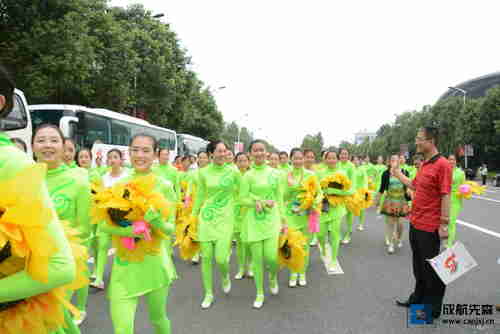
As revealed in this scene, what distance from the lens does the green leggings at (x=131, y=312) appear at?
9.03 ft

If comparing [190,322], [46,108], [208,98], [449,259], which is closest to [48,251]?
[190,322]

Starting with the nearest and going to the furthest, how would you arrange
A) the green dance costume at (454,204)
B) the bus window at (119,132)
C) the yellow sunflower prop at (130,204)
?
the yellow sunflower prop at (130,204) → the green dance costume at (454,204) → the bus window at (119,132)

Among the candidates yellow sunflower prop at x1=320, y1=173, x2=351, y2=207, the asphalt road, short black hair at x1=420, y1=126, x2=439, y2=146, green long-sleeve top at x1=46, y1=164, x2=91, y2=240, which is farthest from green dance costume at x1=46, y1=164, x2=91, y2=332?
yellow sunflower prop at x1=320, y1=173, x2=351, y2=207

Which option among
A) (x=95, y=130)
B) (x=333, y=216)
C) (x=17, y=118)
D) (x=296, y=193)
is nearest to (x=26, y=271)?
(x=296, y=193)

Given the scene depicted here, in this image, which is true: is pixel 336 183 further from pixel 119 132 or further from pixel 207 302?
pixel 119 132

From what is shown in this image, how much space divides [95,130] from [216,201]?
13182 mm

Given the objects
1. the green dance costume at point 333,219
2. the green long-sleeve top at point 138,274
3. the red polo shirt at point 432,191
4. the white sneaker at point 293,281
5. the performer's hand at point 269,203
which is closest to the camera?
the green long-sleeve top at point 138,274

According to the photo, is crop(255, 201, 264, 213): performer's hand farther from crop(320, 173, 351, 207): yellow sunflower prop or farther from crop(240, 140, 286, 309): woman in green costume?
crop(320, 173, 351, 207): yellow sunflower prop

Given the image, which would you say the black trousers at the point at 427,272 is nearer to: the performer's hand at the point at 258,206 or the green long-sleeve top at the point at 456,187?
the performer's hand at the point at 258,206

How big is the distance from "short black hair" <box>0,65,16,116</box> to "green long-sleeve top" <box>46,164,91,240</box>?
1919 millimetres

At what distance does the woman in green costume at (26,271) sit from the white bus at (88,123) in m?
13.4

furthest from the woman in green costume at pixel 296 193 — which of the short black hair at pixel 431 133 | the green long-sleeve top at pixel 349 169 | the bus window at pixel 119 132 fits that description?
the bus window at pixel 119 132

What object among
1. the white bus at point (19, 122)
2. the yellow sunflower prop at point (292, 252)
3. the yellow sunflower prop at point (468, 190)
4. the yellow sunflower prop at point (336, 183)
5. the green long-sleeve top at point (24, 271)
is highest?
the white bus at point (19, 122)

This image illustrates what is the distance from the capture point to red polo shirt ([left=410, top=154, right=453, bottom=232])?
4055mm
